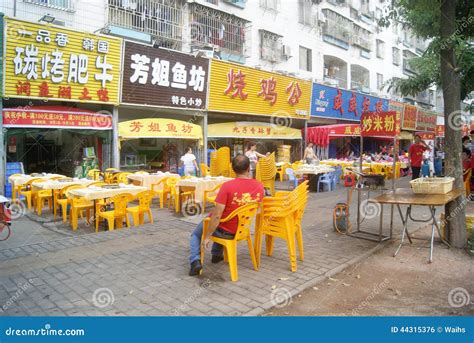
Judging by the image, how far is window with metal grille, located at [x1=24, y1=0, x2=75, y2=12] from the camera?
36.7ft

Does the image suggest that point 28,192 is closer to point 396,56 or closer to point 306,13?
point 306,13

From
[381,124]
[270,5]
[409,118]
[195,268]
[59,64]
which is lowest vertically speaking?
[195,268]

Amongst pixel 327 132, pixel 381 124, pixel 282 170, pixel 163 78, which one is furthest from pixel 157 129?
pixel 327 132

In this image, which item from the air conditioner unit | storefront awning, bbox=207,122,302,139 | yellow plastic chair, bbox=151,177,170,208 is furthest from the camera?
the air conditioner unit

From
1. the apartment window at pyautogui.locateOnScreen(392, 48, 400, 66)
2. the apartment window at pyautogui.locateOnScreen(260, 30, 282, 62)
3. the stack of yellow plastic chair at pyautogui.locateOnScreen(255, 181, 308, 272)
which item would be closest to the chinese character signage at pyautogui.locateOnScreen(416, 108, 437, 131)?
the apartment window at pyautogui.locateOnScreen(392, 48, 400, 66)

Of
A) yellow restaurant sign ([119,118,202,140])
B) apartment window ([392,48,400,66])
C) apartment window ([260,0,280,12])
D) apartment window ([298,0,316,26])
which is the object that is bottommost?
yellow restaurant sign ([119,118,202,140])

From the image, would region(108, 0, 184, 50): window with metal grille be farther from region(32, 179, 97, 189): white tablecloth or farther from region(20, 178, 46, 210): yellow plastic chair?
region(32, 179, 97, 189): white tablecloth

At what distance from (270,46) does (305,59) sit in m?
3.54

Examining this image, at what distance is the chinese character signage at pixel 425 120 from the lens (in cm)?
3054

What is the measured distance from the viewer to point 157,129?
1323 centimetres

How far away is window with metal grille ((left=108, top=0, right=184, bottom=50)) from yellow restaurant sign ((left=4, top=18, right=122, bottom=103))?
1718mm

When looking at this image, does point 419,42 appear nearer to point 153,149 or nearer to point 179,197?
Result: point 153,149

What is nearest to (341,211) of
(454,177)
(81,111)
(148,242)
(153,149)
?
(454,177)

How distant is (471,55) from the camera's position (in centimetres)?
1060
